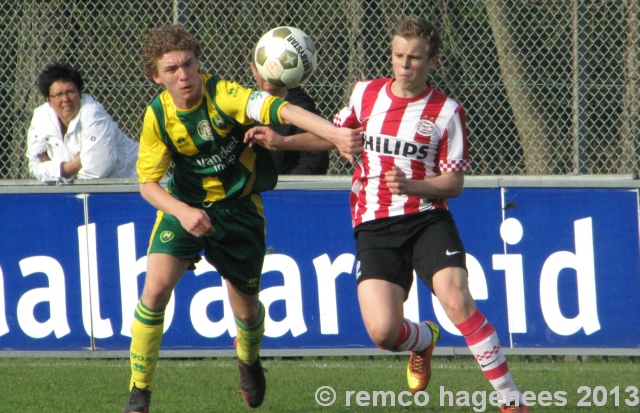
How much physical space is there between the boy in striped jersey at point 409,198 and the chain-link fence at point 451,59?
2.75m

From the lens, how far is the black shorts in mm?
5129

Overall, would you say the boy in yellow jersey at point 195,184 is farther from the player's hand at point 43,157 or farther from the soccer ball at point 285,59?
the player's hand at point 43,157

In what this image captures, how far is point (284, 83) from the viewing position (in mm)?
5820

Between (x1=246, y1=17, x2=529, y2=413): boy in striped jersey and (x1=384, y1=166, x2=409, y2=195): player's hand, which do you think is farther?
(x1=246, y1=17, x2=529, y2=413): boy in striped jersey

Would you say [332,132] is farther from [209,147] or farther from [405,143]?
[209,147]

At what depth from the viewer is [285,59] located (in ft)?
19.1

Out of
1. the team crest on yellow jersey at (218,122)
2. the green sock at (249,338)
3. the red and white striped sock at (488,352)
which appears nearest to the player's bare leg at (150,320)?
the green sock at (249,338)

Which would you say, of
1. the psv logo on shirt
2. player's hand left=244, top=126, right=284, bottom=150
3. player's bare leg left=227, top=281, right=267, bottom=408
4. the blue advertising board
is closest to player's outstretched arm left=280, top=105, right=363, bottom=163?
player's hand left=244, top=126, right=284, bottom=150

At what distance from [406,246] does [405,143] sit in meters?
0.54

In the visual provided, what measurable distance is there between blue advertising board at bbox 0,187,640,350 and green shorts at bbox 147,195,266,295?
72.6 inches

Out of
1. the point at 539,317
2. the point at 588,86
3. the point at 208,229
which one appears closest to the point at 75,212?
the point at 208,229

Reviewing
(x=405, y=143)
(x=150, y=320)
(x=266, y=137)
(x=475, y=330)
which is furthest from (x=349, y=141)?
(x=150, y=320)

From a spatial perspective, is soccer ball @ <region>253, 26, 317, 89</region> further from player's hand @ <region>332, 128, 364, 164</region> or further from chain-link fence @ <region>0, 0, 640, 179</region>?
chain-link fence @ <region>0, 0, 640, 179</region>

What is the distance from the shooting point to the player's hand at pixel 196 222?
4.99 meters
